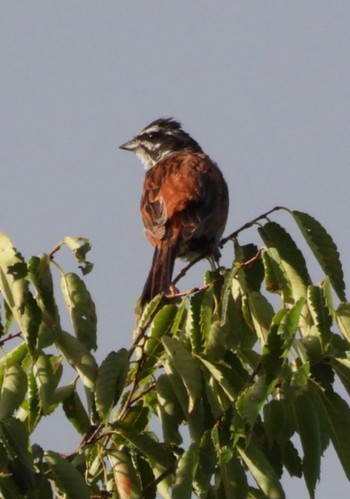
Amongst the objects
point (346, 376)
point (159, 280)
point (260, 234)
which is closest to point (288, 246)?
point (260, 234)

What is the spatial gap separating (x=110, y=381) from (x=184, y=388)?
27 centimetres

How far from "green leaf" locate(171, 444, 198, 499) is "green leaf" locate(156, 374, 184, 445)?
0.38m

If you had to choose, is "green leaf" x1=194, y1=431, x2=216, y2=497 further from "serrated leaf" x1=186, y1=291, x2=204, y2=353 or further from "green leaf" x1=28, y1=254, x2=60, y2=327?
"green leaf" x1=28, y1=254, x2=60, y2=327

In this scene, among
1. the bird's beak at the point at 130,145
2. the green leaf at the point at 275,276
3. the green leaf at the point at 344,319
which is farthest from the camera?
the bird's beak at the point at 130,145

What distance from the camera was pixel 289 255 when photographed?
5.13 meters

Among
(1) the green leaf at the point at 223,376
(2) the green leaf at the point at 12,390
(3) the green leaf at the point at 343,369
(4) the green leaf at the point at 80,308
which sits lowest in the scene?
(3) the green leaf at the point at 343,369

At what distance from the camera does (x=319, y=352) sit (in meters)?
4.44

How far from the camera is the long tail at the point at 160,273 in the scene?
661cm

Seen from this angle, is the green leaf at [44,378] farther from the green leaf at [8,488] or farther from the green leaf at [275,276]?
the green leaf at [275,276]

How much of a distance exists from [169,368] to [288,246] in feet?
3.16

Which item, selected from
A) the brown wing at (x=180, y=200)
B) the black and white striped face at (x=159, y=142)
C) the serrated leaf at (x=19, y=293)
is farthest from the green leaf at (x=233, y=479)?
the black and white striped face at (x=159, y=142)

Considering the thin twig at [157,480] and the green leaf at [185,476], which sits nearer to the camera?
the green leaf at [185,476]

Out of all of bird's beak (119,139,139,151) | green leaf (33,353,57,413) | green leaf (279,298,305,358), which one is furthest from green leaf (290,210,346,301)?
bird's beak (119,139,139,151)

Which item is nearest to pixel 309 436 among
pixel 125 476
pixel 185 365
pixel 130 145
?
pixel 185 365
